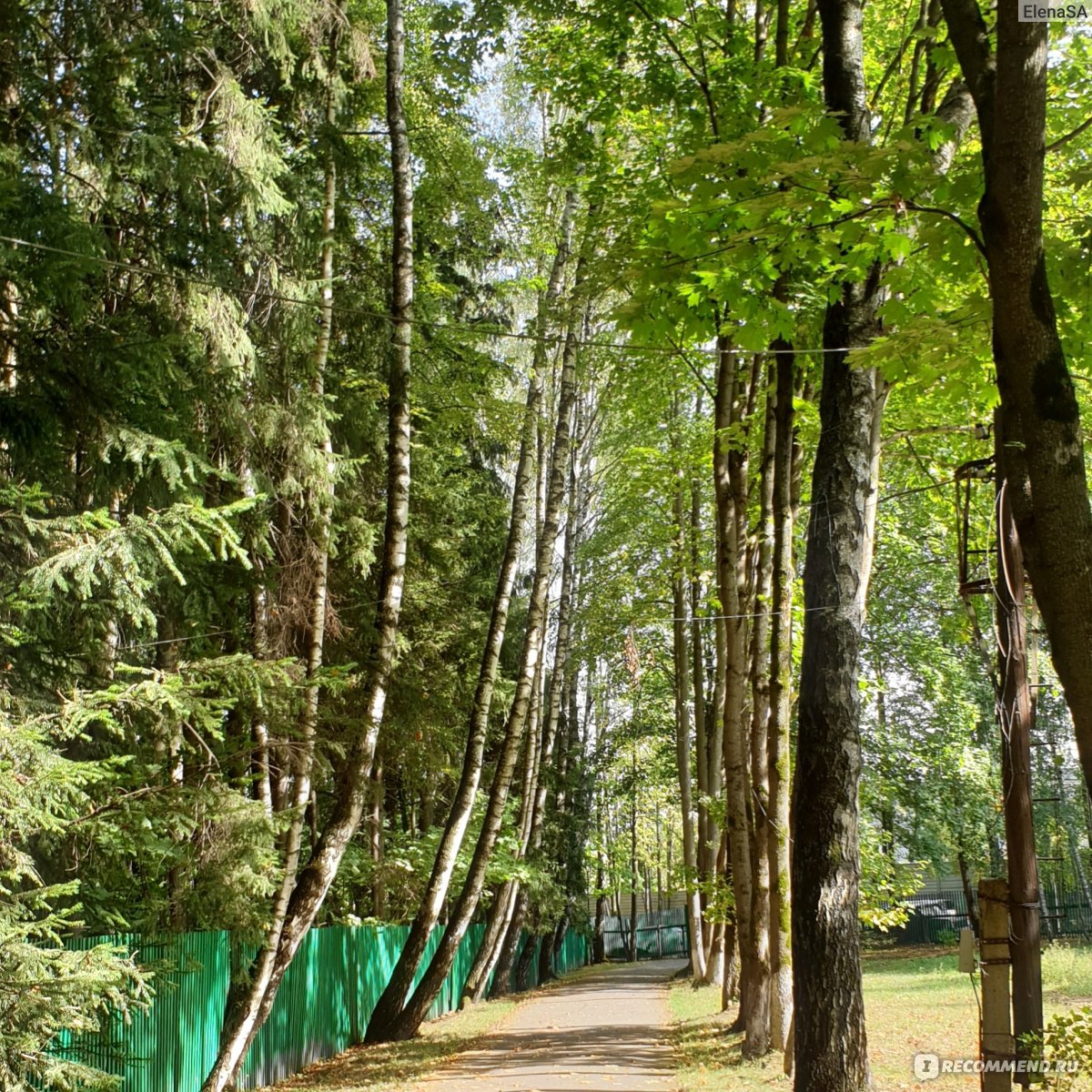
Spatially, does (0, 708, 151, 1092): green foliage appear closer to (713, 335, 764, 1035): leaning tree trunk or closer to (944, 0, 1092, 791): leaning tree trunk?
(944, 0, 1092, 791): leaning tree trunk

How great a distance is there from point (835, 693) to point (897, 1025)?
9.27 meters

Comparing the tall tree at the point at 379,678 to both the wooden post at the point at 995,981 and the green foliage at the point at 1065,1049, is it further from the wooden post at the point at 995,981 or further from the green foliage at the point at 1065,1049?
the green foliage at the point at 1065,1049

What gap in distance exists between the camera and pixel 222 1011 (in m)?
10.9

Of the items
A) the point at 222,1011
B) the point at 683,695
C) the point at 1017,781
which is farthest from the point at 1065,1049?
the point at 683,695

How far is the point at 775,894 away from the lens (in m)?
10.5

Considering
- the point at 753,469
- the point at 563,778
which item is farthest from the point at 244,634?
the point at 563,778

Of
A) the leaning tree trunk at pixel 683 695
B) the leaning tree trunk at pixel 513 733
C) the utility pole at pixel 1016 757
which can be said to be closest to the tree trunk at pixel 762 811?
the utility pole at pixel 1016 757

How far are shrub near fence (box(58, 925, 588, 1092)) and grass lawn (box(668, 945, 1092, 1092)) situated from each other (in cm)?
450

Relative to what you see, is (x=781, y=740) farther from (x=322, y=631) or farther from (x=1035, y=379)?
(x=1035, y=379)

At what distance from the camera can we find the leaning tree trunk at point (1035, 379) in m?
3.91

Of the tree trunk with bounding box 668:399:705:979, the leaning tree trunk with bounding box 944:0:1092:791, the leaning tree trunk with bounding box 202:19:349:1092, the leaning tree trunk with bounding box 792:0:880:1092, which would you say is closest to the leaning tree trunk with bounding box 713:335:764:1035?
the leaning tree trunk with bounding box 202:19:349:1092

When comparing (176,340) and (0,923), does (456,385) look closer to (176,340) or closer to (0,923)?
(176,340)

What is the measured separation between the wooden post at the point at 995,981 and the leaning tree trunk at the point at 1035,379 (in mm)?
3177

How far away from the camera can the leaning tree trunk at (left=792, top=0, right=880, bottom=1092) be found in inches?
236
